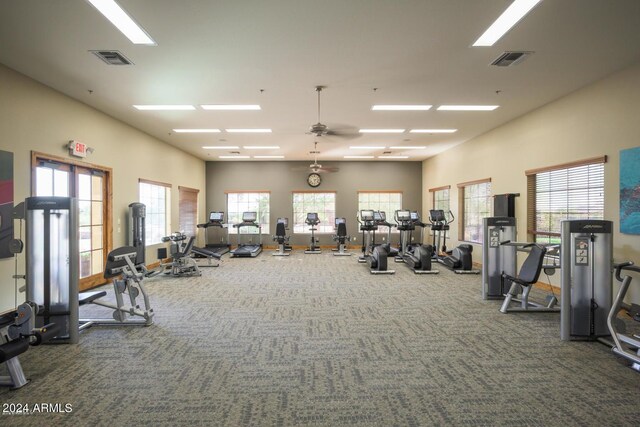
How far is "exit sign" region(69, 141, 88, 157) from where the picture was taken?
5.21 meters

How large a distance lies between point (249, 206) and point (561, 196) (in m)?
9.82

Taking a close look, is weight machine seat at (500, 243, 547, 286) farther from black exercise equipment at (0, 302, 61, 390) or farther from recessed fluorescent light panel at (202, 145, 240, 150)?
recessed fluorescent light panel at (202, 145, 240, 150)

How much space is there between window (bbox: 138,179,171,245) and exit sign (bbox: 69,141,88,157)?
1.94 m

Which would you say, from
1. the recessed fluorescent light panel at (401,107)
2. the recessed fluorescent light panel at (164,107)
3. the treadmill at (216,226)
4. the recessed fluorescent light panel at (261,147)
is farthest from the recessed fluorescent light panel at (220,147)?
the recessed fluorescent light panel at (401,107)

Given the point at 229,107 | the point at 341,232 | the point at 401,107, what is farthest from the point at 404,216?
the point at 229,107

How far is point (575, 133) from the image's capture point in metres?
5.07

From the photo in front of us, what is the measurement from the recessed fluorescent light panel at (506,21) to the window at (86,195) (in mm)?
6440

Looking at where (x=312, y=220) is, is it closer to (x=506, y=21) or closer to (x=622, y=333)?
(x=506, y=21)

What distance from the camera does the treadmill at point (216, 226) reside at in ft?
34.3

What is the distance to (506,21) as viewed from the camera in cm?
319

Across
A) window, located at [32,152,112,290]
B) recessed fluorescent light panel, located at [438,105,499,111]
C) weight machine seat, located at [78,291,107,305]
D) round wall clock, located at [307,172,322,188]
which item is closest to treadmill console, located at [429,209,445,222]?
recessed fluorescent light panel, located at [438,105,499,111]

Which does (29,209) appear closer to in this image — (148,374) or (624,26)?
(148,374)

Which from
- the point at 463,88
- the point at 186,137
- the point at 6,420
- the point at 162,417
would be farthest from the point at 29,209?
the point at 463,88

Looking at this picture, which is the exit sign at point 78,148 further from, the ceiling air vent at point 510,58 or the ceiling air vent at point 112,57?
the ceiling air vent at point 510,58
